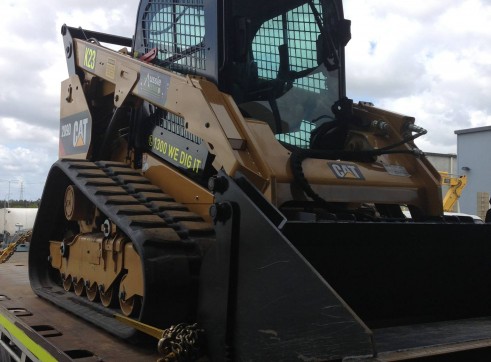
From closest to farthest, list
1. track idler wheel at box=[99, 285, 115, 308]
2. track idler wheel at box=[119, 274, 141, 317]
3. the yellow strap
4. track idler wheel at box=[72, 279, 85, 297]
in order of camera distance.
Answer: the yellow strap
track idler wheel at box=[119, 274, 141, 317]
track idler wheel at box=[99, 285, 115, 308]
track idler wheel at box=[72, 279, 85, 297]

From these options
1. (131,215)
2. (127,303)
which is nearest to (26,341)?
(127,303)

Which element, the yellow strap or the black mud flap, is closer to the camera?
the black mud flap

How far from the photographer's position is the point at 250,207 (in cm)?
277

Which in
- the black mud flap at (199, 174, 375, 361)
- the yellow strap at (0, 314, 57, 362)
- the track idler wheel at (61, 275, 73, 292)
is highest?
the black mud flap at (199, 174, 375, 361)

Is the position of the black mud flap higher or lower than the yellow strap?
higher

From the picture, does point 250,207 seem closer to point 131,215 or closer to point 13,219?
point 131,215

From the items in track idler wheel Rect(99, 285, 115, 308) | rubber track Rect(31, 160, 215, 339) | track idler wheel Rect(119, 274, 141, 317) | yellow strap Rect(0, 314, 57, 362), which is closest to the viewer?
yellow strap Rect(0, 314, 57, 362)

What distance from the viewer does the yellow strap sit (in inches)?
128

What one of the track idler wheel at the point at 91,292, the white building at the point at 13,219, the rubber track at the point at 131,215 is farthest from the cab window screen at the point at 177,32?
the white building at the point at 13,219

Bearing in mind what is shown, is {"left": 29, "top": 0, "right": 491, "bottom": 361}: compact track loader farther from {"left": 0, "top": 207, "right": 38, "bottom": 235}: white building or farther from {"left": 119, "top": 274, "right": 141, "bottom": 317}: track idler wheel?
{"left": 0, "top": 207, "right": 38, "bottom": 235}: white building

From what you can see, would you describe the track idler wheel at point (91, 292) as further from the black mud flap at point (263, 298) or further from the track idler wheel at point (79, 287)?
the black mud flap at point (263, 298)

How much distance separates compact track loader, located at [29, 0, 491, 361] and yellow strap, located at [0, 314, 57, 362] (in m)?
0.47

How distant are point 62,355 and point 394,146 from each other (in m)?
2.61

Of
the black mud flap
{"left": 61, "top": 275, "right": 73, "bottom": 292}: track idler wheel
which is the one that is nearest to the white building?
{"left": 61, "top": 275, "right": 73, "bottom": 292}: track idler wheel
